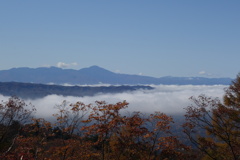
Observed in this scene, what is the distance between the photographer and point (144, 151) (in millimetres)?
16562

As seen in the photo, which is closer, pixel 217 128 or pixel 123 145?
A: pixel 123 145

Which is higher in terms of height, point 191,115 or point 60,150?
point 191,115

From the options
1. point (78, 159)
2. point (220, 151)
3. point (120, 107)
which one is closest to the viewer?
point (120, 107)

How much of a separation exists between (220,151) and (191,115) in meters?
3.78

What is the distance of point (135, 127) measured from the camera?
49.8 ft

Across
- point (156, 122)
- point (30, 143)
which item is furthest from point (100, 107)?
point (30, 143)

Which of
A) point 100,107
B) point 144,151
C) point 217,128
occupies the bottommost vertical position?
point 144,151

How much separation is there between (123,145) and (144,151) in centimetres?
207

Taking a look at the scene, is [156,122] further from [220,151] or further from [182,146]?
[220,151]

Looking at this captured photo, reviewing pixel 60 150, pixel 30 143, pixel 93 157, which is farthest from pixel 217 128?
pixel 30 143

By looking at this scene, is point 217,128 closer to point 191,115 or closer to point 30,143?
point 191,115

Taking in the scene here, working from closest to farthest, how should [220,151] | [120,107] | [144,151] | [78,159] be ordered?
[120,107], [144,151], [78,159], [220,151]

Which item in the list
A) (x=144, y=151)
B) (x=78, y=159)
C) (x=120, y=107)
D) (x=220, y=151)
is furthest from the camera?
(x=220, y=151)

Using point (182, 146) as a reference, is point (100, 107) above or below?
above
